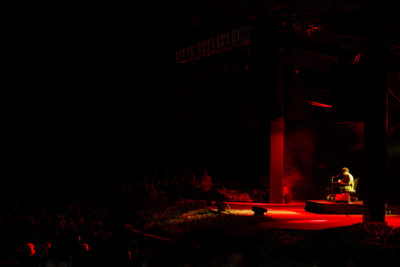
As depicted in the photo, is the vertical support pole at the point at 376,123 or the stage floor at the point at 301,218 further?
the stage floor at the point at 301,218

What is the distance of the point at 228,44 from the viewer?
538 inches

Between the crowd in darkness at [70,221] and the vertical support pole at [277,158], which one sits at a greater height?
the vertical support pole at [277,158]

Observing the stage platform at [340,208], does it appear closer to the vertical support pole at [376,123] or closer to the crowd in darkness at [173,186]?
the vertical support pole at [376,123]

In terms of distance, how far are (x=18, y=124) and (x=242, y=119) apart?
8.10m

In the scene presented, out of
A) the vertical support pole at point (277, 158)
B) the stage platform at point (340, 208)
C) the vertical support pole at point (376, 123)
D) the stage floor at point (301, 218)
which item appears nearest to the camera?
the vertical support pole at point (376, 123)

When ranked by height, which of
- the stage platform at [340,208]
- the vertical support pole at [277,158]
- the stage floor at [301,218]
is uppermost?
the vertical support pole at [277,158]

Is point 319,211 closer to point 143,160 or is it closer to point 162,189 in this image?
point 162,189

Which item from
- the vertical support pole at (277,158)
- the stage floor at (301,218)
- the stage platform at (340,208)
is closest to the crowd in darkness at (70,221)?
the vertical support pole at (277,158)

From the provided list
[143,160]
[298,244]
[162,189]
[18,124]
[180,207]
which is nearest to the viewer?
[298,244]

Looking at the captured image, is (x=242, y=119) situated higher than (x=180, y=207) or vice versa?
(x=242, y=119)

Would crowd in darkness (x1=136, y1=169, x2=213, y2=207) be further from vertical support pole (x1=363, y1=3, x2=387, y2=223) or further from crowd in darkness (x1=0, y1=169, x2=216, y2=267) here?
vertical support pole (x1=363, y1=3, x2=387, y2=223)

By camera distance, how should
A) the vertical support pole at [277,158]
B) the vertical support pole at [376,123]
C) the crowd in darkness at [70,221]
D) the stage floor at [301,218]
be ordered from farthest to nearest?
the vertical support pole at [277,158]
the stage floor at [301,218]
the vertical support pole at [376,123]
the crowd in darkness at [70,221]

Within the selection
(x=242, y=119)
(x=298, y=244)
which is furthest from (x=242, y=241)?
(x=242, y=119)

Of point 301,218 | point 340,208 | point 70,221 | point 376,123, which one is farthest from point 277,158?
point 70,221
